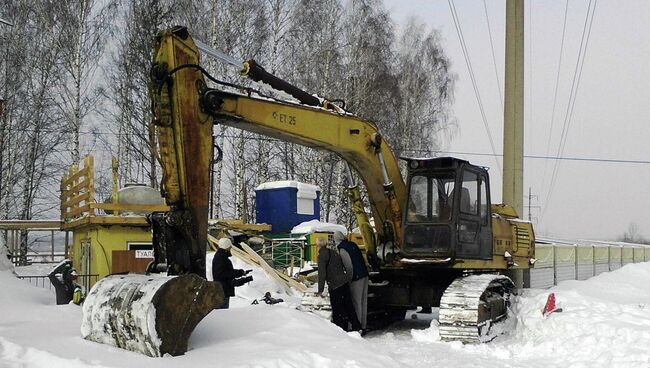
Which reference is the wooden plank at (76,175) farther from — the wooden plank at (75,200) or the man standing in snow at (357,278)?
the man standing in snow at (357,278)

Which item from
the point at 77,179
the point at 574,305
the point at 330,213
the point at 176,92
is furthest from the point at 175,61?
the point at 330,213

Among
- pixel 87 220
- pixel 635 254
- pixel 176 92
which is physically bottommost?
pixel 635 254

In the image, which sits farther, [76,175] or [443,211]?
[76,175]

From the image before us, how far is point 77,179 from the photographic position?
640 inches

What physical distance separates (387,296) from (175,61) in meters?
5.88

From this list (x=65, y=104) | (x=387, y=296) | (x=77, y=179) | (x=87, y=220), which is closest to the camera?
(x=387, y=296)

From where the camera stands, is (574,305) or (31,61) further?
(31,61)

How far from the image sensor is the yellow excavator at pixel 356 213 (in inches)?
254

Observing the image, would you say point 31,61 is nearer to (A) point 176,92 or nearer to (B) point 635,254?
(A) point 176,92

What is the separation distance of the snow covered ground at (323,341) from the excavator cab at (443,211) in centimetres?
128

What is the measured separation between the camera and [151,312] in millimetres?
6113

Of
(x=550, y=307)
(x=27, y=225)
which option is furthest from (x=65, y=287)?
(x=27, y=225)

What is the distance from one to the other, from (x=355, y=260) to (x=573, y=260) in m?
15.1

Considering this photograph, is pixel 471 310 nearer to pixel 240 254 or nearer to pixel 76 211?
pixel 240 254
